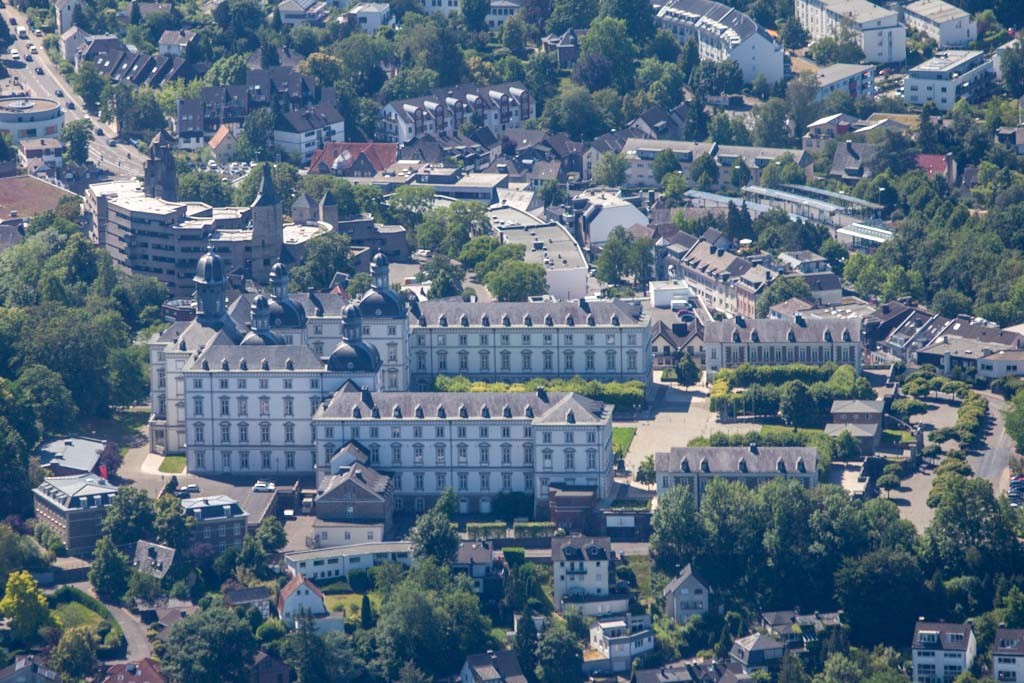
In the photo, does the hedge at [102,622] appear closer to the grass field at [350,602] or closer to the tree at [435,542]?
the grass field at [350,602]

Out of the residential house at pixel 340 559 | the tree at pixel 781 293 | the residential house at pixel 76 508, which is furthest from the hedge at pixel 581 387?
the residential house at pixel 76 508

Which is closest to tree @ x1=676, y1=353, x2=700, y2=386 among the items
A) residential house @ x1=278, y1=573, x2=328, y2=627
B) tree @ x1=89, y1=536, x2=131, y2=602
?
residential house @ x1=278, y1=573, x2=328, y2=627

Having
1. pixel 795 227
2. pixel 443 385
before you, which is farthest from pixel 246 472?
pixel 795 227

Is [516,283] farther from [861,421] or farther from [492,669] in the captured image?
[492,669]

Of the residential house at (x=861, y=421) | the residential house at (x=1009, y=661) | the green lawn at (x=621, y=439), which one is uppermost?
the residential house at (x=861, y=421)

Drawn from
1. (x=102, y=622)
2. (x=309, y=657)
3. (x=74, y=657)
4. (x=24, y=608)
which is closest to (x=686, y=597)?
(x=309, y=657)

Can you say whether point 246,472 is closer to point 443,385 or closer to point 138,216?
point 443,385

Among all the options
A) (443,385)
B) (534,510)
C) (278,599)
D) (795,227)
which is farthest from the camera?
(795,227)
